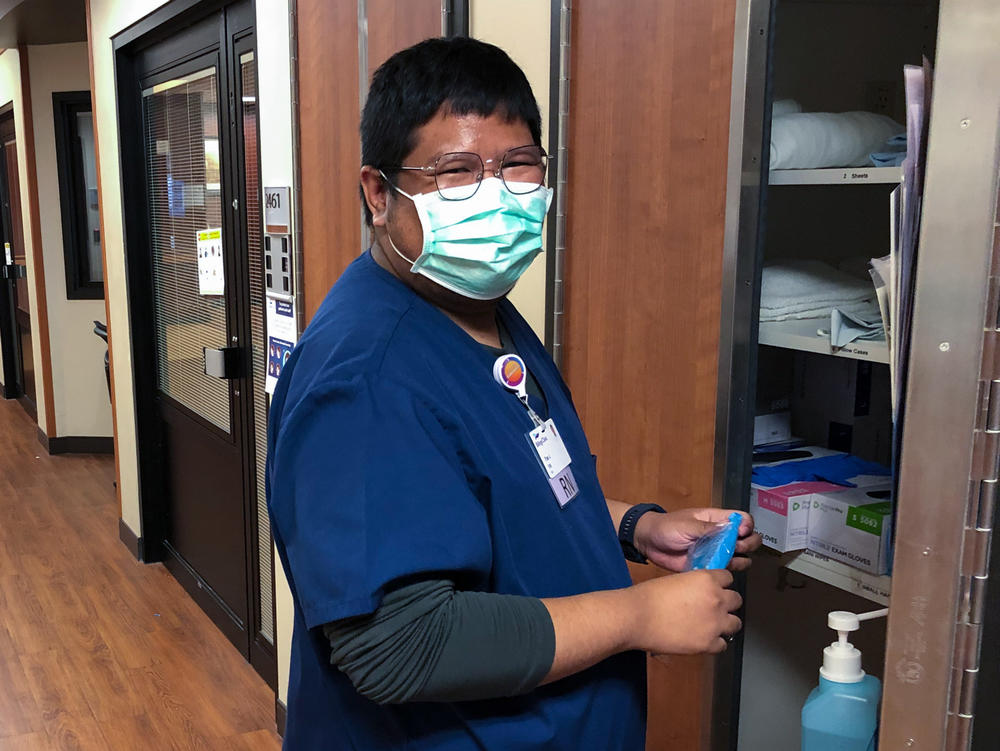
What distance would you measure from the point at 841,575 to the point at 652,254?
55 centimetres

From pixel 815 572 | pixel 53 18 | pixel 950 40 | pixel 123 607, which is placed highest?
pixel 53 18

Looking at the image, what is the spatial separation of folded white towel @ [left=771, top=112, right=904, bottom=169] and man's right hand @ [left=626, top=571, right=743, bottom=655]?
1.88 ft

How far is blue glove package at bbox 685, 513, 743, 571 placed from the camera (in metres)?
1.19

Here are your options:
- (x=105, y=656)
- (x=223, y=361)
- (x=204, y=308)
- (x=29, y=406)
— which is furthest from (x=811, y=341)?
(x=29, y=406)

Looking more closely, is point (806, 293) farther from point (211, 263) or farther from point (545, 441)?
point (211, 263)

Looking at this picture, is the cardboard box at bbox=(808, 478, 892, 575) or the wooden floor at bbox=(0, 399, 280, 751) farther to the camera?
the wooden floor at bbox=(0, 399, 280, 751)

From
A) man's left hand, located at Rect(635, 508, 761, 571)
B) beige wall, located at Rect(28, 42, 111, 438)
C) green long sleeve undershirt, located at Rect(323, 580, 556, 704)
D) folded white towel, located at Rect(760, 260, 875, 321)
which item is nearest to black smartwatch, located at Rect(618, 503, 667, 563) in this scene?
man's left hand, located at Rect(635, 508, 761, 571)

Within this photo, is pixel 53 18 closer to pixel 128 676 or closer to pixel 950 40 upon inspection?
pixel 128 676

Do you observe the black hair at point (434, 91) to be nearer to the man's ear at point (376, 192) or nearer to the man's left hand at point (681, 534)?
the man's ear at point (376, 192)

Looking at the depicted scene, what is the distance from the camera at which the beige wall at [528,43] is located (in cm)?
169

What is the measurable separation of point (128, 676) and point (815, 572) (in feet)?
8.96

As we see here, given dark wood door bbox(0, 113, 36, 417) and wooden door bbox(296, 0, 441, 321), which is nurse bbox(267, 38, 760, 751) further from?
dark wood door bbox(0, 113, 36, 417)

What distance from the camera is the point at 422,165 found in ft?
3.67

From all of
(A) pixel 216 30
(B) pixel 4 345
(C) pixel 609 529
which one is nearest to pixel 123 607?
(A) pixel 216 30
